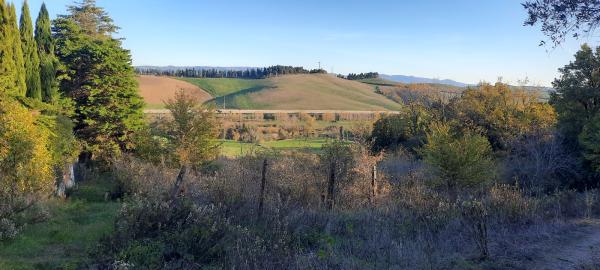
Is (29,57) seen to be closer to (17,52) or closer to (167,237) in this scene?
(17,52)

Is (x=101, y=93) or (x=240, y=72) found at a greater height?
(x=240, y=72)

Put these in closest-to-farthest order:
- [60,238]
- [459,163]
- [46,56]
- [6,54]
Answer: [60,238]
[6,54]
[459,163]
[46,56]

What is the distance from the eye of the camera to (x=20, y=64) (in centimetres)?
1554

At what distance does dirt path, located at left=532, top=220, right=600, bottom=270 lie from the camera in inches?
260

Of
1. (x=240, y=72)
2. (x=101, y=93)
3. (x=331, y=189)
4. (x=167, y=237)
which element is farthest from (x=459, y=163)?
(x=240, y=72)

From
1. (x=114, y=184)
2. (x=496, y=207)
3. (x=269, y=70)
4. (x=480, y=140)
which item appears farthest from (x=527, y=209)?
(x=269, y=70)

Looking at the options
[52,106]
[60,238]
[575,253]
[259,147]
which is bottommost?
[259,147]

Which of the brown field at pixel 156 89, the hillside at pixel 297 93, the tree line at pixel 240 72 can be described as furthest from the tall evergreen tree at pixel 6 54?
the tree line at pixel 240 72

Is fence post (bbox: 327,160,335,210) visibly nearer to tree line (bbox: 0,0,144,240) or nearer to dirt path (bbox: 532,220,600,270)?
dirt path (bbox: 532,220,600,270)

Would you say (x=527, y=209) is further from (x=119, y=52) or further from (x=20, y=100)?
(x=119, y=52)

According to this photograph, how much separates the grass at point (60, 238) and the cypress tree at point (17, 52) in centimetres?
438

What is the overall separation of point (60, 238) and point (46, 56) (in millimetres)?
12607

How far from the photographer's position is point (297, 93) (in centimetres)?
10575

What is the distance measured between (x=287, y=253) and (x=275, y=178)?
583 cm
